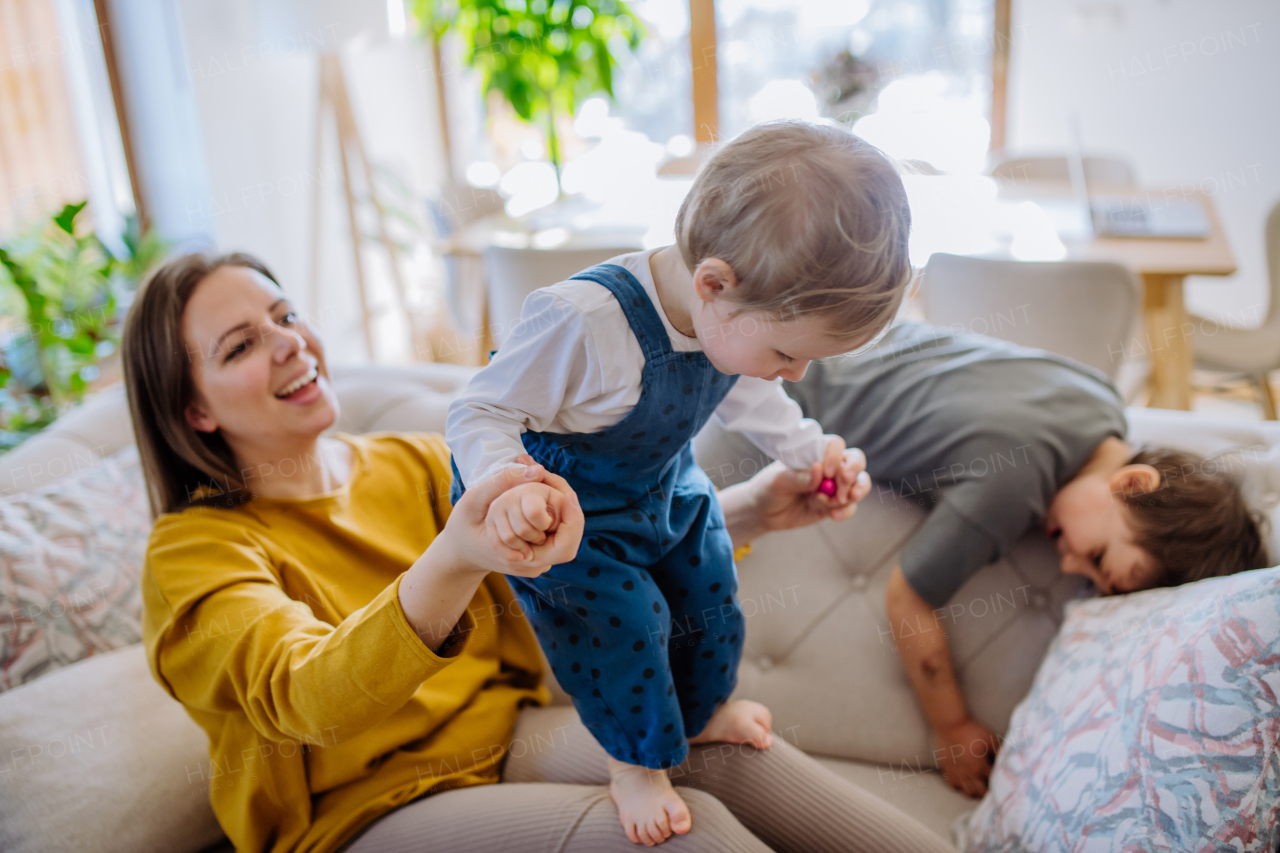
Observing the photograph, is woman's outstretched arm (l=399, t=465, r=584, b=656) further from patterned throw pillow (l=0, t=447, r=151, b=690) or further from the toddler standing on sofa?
patterned throw pillow (l=0, t=447, r=151, b=690)

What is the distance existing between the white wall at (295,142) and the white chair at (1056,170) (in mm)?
2334

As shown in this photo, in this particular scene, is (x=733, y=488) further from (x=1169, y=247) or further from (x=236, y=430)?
(x=1169, y=247)

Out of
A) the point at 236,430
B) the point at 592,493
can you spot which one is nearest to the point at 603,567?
the point at 592,493

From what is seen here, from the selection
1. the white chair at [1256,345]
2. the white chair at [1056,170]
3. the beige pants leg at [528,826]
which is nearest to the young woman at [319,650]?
the beige pants leg at [528,826]

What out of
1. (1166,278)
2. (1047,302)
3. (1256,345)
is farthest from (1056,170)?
(1047,302)

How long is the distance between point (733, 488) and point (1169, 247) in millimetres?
1880

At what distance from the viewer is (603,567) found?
33.9 inches

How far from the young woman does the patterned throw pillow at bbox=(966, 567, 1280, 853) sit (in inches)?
5.9

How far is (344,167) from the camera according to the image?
11.5 feet

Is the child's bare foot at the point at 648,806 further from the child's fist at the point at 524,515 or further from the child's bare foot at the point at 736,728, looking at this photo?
the child's fist at the point at 524,515

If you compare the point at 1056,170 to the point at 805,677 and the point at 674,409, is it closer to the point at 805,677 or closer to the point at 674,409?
the point at 805,677

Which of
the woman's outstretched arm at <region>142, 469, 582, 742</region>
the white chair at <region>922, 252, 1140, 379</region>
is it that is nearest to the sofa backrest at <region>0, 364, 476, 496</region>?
the woman's outstretched arm at <region>142, 469, 582, 742</region>

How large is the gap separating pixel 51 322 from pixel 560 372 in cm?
191

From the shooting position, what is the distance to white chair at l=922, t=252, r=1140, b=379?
6.66 ft
